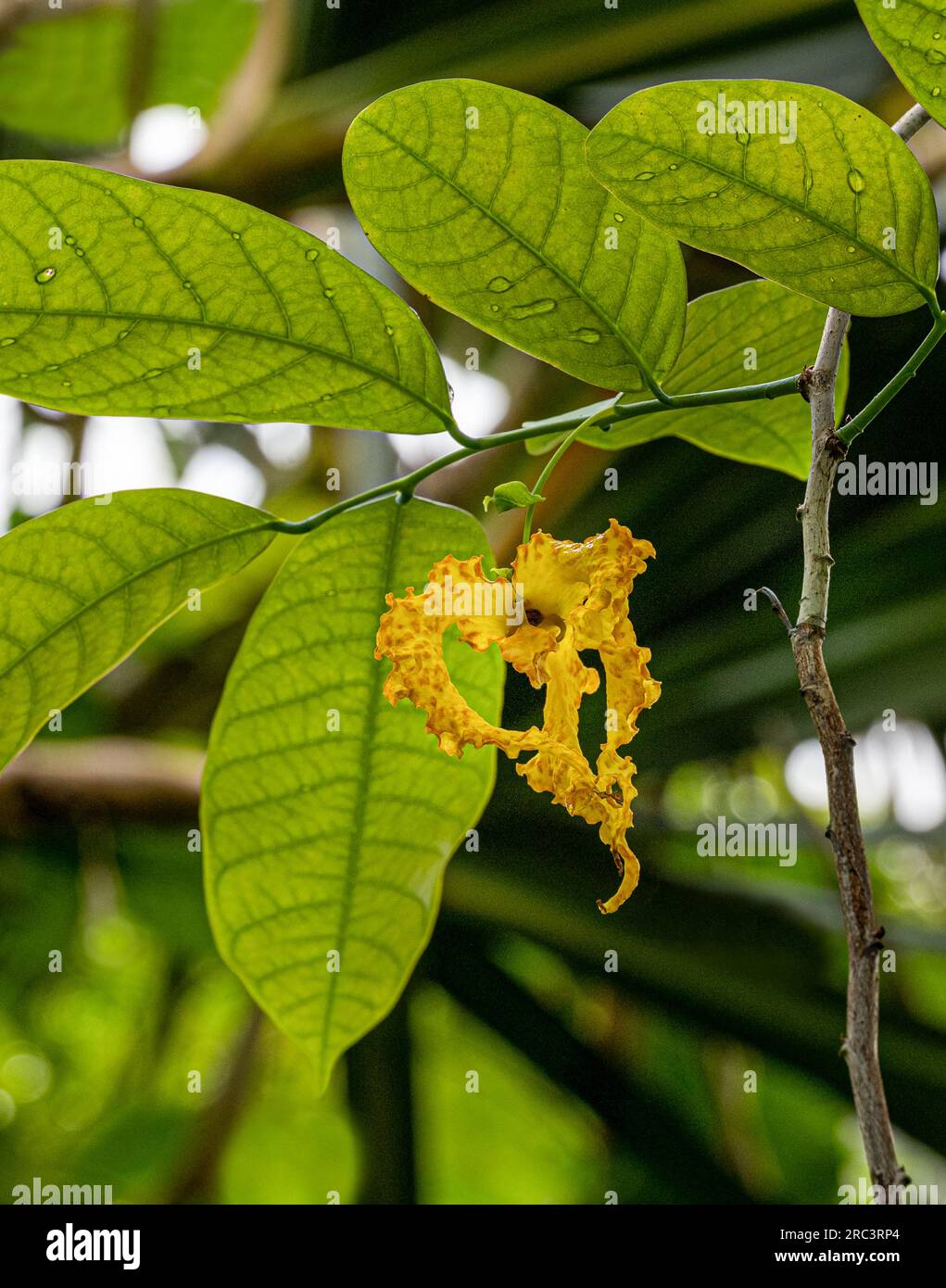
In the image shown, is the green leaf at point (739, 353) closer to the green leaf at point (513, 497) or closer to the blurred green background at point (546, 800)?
the green leaf at point (513, 497)

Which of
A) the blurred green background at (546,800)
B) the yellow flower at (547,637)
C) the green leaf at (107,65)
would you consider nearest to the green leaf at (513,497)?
the yellow flower at (547,637)

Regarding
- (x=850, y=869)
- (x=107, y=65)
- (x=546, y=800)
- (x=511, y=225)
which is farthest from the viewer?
(x=107, y=65)

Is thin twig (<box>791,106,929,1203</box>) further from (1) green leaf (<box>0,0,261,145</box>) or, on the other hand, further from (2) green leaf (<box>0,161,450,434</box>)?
(1) green leaf (<box>0,0,261,145</box>)

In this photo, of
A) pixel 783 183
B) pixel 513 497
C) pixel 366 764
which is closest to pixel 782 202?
pixel 783 183

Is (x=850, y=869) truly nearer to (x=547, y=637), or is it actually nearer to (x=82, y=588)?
(x=547, y=637)

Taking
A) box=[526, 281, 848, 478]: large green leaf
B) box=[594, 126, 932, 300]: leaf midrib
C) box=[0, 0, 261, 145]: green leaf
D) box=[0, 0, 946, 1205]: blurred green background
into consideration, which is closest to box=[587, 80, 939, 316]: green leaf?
→ box=[594, 126, 932, 300]: leaf midrib
